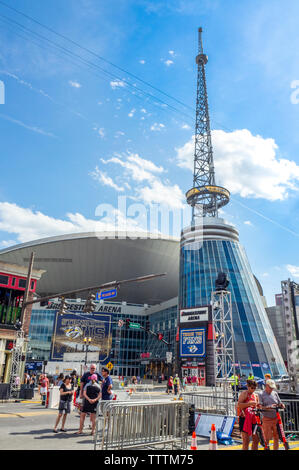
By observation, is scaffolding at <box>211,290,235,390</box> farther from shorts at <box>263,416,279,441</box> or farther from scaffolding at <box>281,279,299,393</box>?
shorts at <box>263,416,279,441</box>

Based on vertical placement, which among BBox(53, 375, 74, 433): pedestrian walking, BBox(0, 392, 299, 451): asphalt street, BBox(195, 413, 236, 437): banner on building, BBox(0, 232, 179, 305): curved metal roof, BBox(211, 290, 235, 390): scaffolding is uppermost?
BBox(0, 232, 179, 305): curved metal roof

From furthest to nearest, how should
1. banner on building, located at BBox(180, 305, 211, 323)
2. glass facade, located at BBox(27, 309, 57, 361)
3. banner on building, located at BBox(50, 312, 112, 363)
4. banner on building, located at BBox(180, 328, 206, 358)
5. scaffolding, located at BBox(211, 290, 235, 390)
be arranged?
glass facade, located at BBox(27, 309, 57, 361) → banner on building, located at BBox(50, 312, 112, 363) → banner on building, located at BBox(180, 305, 211, 323) → banner on building, located at BBox(180, 328, 206, 358) → scaffolding, located at BBox(211, 290, 235, 390)

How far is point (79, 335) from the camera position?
68500 mm

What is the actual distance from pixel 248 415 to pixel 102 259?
283ft

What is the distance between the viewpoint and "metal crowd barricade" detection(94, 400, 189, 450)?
7484mm

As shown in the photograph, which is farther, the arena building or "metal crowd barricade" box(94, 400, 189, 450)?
the arena building

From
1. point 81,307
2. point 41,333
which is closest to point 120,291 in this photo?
point 81,307

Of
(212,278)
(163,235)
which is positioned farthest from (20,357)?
(163,235)

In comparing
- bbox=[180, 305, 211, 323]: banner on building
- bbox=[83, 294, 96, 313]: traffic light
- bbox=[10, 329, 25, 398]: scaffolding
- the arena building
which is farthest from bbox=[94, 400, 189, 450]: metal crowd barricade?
the arena building

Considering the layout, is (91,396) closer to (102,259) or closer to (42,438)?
(42,438)

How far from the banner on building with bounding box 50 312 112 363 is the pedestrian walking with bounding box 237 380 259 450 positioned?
207 ft

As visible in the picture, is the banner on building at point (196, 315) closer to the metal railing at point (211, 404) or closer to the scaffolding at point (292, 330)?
the scaffolding at point (292, 330)

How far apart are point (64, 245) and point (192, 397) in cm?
7577
